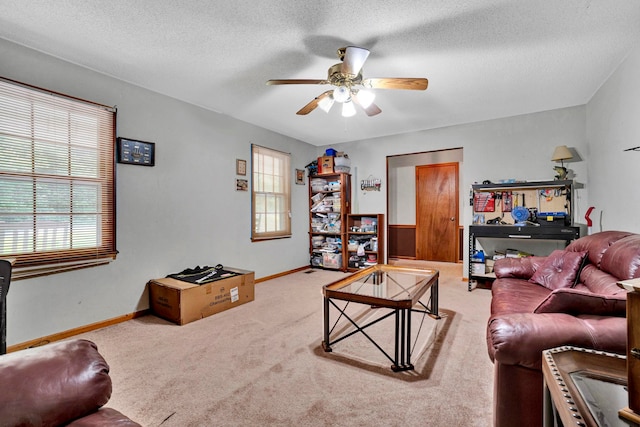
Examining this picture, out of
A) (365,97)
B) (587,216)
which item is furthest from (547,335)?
(587,216)

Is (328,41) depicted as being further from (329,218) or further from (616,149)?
(329,218)

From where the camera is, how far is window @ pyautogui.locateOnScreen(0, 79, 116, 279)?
2273 millimetres

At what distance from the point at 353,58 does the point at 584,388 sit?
6.93 ft

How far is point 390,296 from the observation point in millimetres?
2217

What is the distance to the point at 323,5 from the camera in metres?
1.87

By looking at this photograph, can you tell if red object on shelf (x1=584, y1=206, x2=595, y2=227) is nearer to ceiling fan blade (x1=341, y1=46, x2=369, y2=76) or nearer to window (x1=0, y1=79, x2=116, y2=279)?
ceiling fan blade (x1=341, y1=46, x2=369, y2=76)

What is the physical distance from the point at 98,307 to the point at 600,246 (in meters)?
4.35

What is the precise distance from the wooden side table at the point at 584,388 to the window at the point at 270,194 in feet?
12.5

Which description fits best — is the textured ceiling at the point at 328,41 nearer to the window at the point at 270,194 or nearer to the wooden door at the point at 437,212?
the window at the point at 270,194

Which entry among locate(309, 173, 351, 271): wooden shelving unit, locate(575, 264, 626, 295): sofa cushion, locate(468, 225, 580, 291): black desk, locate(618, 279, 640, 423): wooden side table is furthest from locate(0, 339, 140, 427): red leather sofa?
locate(309, 173, 351, 271): wooden shelving unit

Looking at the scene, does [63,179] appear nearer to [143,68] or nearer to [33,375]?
[143,68]

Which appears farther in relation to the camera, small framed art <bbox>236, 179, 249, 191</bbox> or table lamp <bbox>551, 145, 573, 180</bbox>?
small framed art <bbox>236, 179, 249, 191</bbox>

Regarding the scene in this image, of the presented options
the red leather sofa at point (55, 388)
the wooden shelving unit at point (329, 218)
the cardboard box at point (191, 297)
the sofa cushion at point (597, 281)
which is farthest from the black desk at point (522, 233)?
the red leather sofa at point (55, 388)

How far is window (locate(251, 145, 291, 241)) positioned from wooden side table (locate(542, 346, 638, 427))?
3.81 metres
